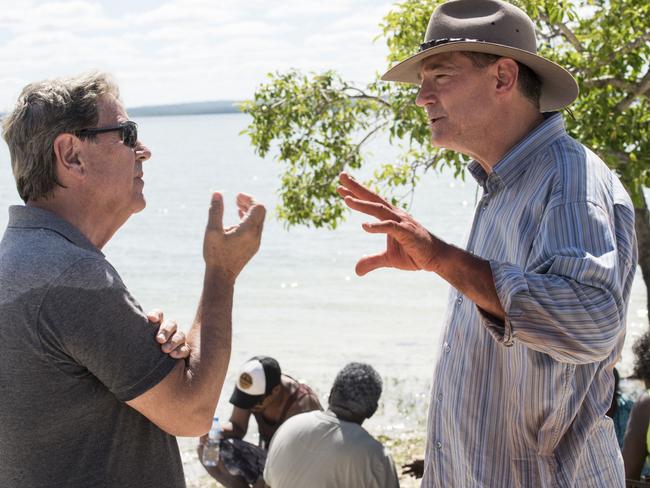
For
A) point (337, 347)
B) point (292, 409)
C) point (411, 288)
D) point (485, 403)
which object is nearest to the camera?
point (485, 403)

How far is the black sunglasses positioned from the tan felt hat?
36.4 inches

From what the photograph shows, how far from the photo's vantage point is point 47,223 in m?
2.27

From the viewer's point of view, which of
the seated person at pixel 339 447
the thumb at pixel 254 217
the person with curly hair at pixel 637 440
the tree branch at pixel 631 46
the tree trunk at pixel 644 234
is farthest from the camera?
the tree trunk at pixel 644 234

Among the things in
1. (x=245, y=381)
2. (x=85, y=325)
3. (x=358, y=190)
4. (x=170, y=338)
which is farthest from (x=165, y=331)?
(x=245, y=381)

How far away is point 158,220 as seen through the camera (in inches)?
1738

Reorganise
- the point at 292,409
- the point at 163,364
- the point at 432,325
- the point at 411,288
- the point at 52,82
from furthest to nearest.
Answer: the point at 411,288
the point at 432,325
the point at 292,409
the point at 52,82
the point at 163,364

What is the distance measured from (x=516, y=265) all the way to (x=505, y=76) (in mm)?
733

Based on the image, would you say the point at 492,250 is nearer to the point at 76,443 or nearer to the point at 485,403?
the point at 485,403

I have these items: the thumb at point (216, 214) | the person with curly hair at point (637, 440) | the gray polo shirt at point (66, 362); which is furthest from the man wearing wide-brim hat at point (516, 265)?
the person with curly hair at point (637, 440)

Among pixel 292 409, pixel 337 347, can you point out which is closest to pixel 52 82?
pixel 292 409

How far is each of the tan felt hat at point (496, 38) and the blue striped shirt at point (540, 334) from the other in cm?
12

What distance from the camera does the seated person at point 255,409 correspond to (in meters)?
6.18

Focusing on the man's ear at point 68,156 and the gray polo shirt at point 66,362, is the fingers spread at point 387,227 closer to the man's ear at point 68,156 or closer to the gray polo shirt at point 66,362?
the gray polo shirt at point 66,362

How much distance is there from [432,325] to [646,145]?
12.4 m
